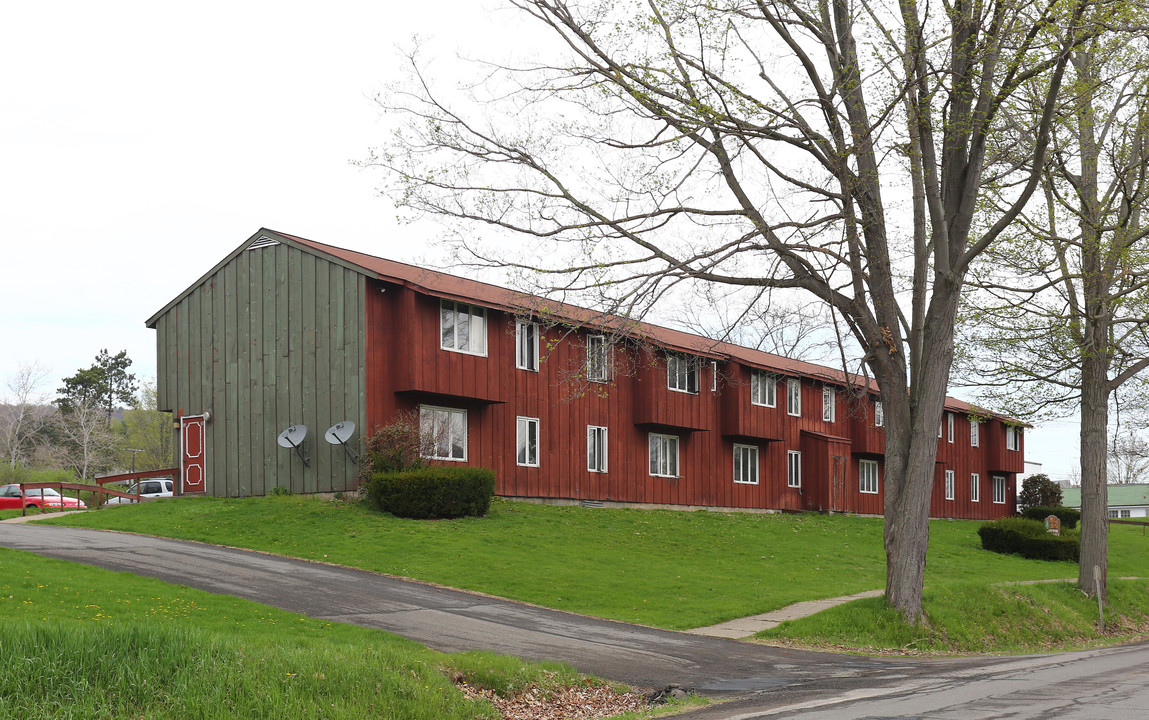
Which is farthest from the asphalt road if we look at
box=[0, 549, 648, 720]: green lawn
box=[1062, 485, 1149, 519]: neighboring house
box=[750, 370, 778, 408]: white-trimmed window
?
box=[1062, 485, 1149, 519]: neighboring house

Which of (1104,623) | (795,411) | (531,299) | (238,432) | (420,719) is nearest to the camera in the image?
(420,719)

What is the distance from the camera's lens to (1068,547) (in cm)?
3509

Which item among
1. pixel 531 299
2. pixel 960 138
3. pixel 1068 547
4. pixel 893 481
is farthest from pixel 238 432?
pixel 1068 547

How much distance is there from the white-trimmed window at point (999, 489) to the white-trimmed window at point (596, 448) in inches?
1385

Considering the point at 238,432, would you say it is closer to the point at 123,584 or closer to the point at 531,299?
the point at 123,584

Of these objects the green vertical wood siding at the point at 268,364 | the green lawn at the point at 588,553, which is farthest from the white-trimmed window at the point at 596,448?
the green vertical wood siding at the point at 268,364

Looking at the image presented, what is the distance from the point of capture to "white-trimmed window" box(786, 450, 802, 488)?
43.0 metres

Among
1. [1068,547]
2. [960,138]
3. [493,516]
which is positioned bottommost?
[1068,547]

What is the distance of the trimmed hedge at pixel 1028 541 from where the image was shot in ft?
115

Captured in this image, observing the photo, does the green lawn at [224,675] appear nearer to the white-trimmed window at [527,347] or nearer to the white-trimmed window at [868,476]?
the white-trimmed window at [527,347]

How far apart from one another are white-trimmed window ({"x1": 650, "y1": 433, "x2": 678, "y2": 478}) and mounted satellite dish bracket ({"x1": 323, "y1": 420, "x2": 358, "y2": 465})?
12784 millimetres

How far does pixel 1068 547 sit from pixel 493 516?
21.3 metres

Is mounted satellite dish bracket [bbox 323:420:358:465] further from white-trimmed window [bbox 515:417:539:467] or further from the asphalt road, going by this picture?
the asphalt road

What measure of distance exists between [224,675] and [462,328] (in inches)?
814
